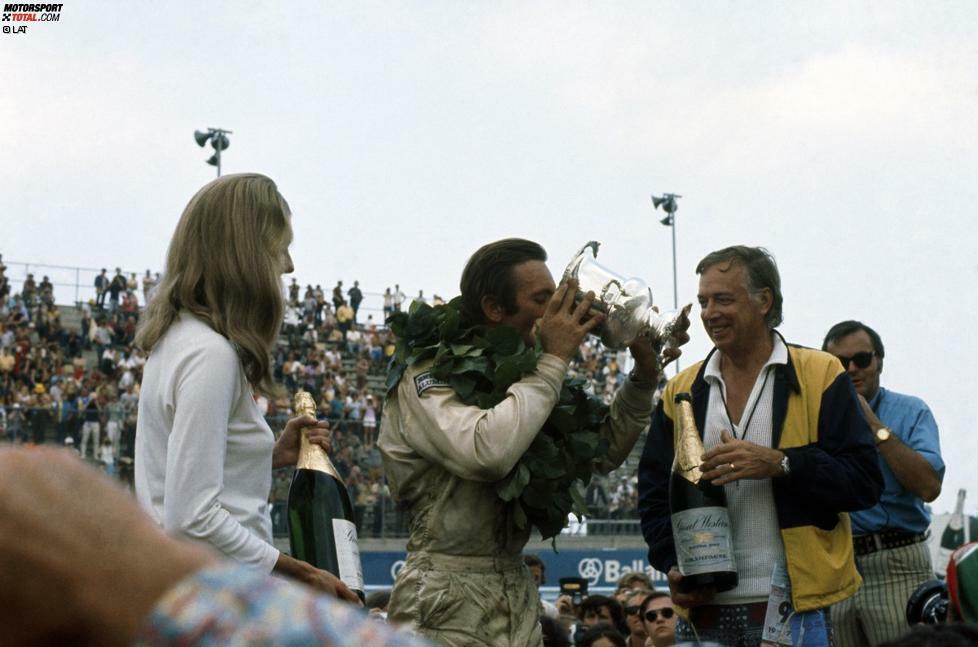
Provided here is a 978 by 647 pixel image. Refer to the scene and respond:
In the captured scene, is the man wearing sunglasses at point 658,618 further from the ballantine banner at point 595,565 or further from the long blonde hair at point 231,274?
the ballantine banner at point 595,565

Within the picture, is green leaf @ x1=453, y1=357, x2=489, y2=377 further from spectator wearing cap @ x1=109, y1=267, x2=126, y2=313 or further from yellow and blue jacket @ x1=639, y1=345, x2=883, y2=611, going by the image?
spectator wearing cap @ x1=109, y1=267, x2=126, y2=313

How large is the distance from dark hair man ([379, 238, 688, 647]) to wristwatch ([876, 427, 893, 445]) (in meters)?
1.54

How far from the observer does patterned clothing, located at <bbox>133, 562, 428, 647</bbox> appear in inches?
28.2

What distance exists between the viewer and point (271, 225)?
3092 mm

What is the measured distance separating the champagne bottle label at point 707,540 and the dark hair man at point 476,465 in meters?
0.49

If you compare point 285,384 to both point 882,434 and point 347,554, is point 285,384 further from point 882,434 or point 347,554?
point 347,554

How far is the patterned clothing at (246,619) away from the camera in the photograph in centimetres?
72

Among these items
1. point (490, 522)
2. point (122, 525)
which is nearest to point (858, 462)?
point (490, 522)

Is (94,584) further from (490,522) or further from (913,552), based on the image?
(913,552)

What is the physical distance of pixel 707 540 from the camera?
13.1 feet

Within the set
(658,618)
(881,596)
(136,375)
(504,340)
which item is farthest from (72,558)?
(136,375)

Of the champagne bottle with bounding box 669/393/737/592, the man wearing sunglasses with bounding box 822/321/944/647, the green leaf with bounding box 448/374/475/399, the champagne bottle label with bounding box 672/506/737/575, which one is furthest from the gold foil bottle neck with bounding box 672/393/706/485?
the man wearing sunglasses with bounding box 822/321/944/647

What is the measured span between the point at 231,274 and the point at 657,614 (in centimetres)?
528

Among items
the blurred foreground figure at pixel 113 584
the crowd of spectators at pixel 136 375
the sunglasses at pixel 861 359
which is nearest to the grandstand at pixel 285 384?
the crowd of spectators at pixel 136 375
